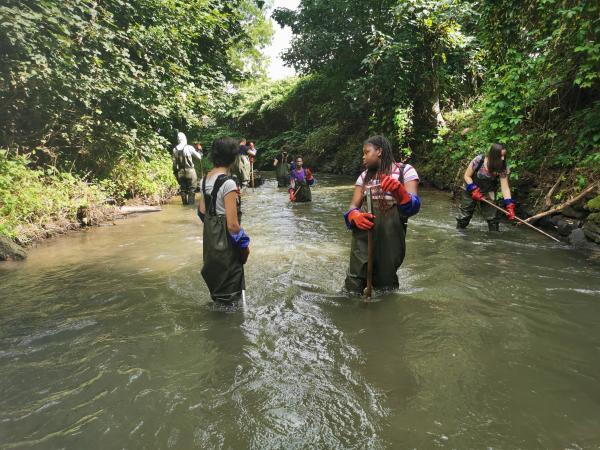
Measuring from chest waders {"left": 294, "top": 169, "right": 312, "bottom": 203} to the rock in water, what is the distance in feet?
23.8

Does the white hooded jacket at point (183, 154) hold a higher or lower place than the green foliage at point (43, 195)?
higher

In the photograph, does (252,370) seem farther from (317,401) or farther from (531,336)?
(531,336)

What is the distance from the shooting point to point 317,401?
2725 mm

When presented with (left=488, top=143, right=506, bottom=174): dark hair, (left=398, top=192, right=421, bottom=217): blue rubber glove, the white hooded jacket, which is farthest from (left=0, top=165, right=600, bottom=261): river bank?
(left=398, top=192, right=421, bottom=217): blue rubber glove

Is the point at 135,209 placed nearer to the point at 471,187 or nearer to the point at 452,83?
the point at 471,187

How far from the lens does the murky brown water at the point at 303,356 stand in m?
2.43

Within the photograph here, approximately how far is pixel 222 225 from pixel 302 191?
8.22m

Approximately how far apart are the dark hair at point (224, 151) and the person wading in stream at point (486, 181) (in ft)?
16.0

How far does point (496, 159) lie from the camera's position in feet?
23.0

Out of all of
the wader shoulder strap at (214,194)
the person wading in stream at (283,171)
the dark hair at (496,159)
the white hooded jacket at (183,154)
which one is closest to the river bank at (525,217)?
the dark hair at (496,159)

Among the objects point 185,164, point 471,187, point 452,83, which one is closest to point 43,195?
point 185,164

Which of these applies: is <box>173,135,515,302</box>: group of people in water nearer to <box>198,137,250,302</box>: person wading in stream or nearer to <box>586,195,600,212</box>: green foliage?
<box>198,137,250,302</box>: person wading in stream

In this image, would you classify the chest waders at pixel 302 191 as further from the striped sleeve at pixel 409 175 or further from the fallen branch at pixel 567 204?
the striped sleeve at pixel 409 175

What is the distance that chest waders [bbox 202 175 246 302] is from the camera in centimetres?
396
